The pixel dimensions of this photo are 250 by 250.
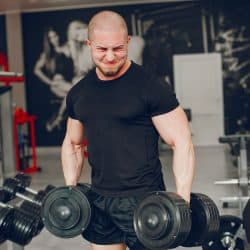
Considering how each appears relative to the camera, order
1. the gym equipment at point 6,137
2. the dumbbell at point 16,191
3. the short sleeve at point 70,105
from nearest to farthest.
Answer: the short sleeve at point 70,105 → the dumbbell at point 16,191 → the gym equipment at point 6,137

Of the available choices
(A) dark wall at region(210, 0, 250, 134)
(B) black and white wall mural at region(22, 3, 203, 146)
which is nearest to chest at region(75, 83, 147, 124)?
(B) black and white wall mural at region(22, 3, 203, 146)

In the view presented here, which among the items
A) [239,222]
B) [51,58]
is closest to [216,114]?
[51,58]

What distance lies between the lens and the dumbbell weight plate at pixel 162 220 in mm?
1560

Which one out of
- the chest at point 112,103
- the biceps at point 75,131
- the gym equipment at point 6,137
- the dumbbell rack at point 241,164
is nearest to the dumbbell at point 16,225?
the biceps at point 75,131

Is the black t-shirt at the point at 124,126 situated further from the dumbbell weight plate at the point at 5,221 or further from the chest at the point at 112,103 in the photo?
the dumbbell weight plate at the point at 5,221

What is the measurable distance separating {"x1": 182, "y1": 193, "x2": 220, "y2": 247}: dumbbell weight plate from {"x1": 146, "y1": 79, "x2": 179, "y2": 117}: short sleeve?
32 centimetres

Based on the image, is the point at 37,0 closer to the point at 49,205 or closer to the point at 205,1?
the point at 205,1

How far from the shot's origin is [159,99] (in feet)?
5.29

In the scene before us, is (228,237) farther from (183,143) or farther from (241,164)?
(241,164)

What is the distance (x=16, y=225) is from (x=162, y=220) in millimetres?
871

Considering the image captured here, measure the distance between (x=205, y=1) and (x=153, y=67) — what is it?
4.45ft

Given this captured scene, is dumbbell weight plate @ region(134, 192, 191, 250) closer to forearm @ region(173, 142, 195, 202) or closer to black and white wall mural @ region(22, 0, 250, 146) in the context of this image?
forearm @ region(173, 142, 195, 202)

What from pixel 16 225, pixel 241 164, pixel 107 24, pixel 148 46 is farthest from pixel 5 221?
pixel 148 46

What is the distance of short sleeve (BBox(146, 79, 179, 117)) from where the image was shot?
1.61 metres
